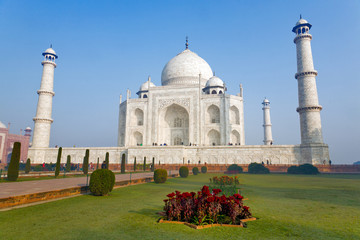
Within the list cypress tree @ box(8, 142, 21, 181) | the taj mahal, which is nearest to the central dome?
the taj mahal

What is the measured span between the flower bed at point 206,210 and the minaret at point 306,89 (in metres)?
23.2

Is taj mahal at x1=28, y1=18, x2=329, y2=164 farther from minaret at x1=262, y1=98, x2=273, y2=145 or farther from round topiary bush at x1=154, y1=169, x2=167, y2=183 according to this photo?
round topiary bush at x1=154, y1=169, x2=167, y2=183

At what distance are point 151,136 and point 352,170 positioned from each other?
75.7 feet

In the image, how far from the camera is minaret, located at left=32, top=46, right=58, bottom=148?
30.7 metres

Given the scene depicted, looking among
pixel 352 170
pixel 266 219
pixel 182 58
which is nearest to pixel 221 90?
pixel 182 58

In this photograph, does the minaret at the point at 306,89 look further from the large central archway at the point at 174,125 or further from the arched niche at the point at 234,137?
the large central archway at the point at 174,125

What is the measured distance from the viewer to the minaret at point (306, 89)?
80.1 feet

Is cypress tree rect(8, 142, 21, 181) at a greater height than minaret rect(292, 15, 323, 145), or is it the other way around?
minaret rect(292, 15, 323, 145)

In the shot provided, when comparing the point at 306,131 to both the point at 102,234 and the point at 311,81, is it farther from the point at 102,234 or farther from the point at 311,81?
the point at 102,234

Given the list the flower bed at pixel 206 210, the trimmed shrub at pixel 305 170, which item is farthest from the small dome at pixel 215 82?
the flower bed at pixel 206 210

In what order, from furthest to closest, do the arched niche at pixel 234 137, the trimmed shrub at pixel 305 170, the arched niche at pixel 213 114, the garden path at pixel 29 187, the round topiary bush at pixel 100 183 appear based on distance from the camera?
the arched niche at pixel 213 114 < the arched niche at pixel 234 137 < the trimmed shrub at pixel 305 170 < the round topiary bush at pixel 100 183 < the garden path at pixel 29 187

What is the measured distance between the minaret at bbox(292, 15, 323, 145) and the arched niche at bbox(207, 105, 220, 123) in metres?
10.7

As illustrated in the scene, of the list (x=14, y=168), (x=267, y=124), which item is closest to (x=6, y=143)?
(x=14, y=168)

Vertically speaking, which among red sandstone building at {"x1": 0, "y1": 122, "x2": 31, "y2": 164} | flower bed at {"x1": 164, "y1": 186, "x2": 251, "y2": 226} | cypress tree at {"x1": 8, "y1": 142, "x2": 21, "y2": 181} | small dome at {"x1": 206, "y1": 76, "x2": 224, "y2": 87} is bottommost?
flower bed at {"x1": 164, "y1": 186, "x2": 251, "y2": 226}
